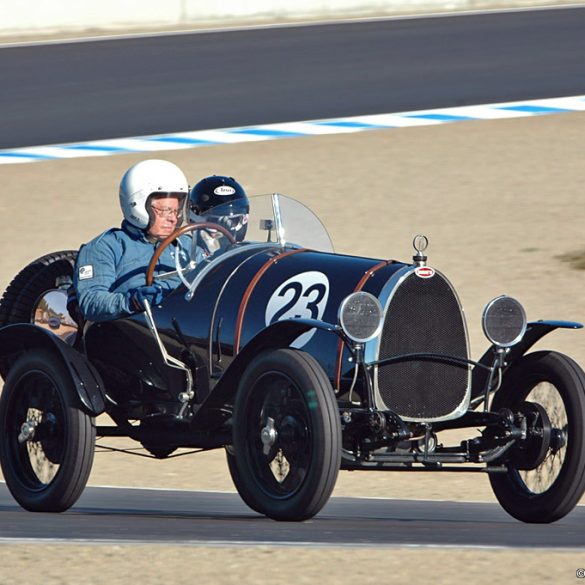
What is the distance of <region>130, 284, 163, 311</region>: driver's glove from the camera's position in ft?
26.2

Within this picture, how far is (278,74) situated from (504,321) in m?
13.5

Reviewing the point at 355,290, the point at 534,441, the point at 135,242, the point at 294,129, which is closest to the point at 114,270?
the point at 135,242

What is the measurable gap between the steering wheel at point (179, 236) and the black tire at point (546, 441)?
1.52 m

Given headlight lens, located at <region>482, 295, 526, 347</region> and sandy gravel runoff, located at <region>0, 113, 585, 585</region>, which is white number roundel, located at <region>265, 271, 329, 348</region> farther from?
sandy gravel runoff, located at <region>0, 113, 585, 585</region>

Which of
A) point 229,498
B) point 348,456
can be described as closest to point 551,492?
point 348,456

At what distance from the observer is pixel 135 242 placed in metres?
8.38

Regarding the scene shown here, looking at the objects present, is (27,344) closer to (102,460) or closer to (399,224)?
(102,460)

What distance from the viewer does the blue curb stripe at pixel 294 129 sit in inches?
678

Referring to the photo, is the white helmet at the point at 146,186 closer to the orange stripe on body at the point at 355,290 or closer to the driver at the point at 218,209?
the driver at the point at 218,209

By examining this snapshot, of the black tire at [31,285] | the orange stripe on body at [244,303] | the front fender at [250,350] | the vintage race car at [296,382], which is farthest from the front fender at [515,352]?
the black tire at [31,285]

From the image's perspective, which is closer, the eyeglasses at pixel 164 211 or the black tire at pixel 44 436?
the black tire at pixel 44 436

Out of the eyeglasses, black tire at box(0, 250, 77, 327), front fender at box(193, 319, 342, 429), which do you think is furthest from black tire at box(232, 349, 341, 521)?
black tire at box(0, 250, 77, 327)

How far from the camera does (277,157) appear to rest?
56.0 ft

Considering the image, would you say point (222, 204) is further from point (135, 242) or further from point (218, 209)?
point (135, 242)
